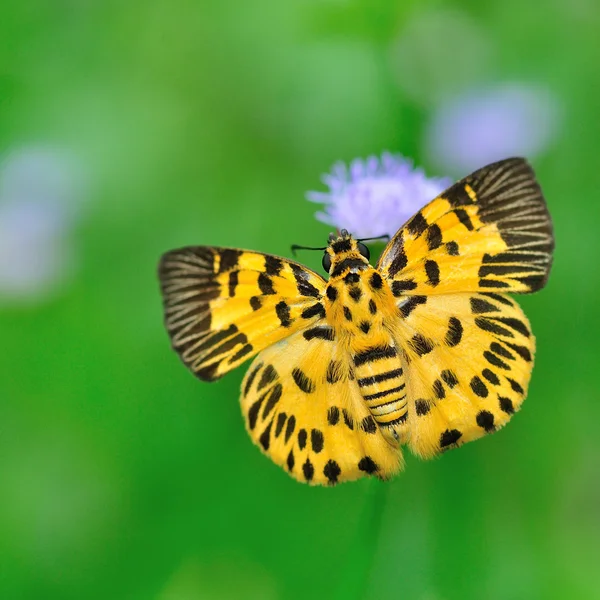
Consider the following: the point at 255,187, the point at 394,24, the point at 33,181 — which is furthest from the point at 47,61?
the point at 394,24

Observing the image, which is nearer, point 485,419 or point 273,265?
point 485,419

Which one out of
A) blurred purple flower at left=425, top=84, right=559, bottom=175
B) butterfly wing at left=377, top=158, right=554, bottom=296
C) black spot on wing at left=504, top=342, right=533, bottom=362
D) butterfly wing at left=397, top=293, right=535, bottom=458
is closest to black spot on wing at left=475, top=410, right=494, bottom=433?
butterfly wing at left=397, top=293, right=535, bottom=458

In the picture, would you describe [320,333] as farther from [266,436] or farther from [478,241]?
Answer: [478,241]

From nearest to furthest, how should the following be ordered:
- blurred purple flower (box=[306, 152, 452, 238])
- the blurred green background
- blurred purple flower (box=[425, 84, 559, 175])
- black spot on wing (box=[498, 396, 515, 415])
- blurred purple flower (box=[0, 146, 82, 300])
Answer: black spot on wing (box=[498, 396, 515, 415]) < blurred purple flower (box=[306, 152, 452, 238]) < the blurred green background < blurred purple flower (box=[0, 146, 82, 300]) < blurred purple flower (box=[425, 84, 559, 175])

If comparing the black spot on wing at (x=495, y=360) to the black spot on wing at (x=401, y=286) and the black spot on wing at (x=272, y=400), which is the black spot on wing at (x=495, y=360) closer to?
the black spot on wing at (x=401, y=286)

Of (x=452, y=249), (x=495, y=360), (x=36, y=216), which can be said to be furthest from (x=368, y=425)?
(x=36, y=216)

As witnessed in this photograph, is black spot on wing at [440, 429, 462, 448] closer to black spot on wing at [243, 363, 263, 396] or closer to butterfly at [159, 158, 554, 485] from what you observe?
butterfly at [159, 158, 554, 485]

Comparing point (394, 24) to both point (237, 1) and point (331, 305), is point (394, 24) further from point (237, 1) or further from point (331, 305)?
point (331, 305)
